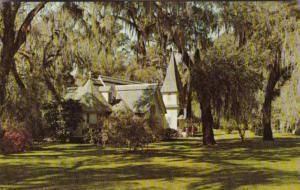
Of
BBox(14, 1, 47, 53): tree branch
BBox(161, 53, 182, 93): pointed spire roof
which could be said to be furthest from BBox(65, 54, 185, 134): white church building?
BBox(14, 1, 47, 53): tree branch

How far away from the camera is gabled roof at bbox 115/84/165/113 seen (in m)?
30.2

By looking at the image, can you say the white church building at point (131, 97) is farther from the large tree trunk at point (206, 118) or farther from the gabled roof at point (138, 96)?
Result: the large tree trunk at point (206, 118)

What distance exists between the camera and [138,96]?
3108 cm

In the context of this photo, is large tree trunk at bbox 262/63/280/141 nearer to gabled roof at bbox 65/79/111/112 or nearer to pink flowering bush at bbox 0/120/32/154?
gabled roof at bbox 65/79/111/112

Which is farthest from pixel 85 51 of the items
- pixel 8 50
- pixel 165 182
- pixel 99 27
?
pixel 165 182

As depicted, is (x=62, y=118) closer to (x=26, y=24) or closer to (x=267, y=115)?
(x=26, y=24)

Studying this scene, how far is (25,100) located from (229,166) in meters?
12.3

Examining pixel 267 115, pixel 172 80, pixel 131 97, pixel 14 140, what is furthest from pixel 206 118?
pixel 172 80

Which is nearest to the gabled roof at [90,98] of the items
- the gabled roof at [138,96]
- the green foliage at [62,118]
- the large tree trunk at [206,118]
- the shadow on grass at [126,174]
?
the green foliage at [62,118]

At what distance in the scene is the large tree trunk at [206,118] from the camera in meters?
21.4

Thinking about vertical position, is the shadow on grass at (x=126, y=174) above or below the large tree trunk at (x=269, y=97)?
below

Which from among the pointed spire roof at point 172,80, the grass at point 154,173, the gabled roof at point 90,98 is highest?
the pointed spire roof at point 172,80

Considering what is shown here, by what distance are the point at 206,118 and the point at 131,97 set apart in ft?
32.9

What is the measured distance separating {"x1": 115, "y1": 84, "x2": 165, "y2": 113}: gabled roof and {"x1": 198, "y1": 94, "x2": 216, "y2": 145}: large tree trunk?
783cm
